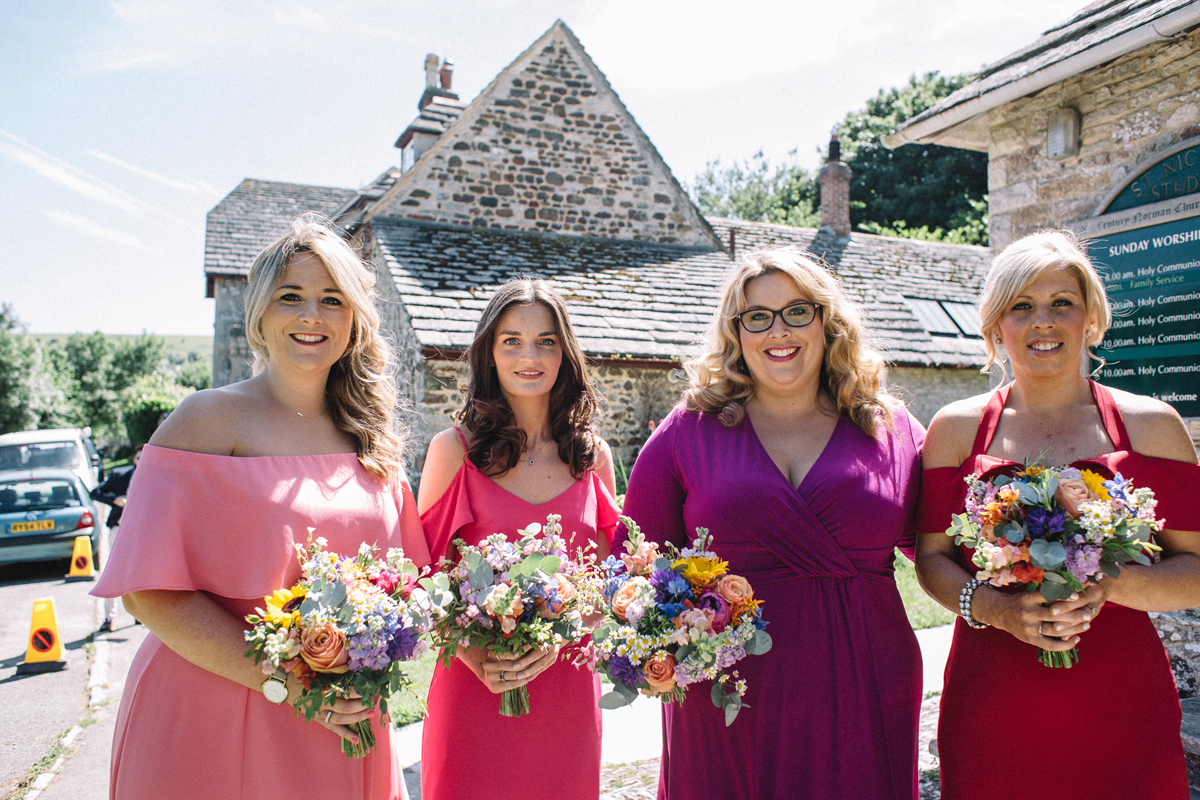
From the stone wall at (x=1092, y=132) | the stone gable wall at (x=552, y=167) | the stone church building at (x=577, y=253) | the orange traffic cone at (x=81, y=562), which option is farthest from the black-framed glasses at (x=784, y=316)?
the orange traffic cone at (x=81, y=562)

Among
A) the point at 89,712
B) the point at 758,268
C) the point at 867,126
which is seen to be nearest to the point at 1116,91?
the point at 758,268

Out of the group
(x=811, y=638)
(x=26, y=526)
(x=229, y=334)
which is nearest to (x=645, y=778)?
(x=811, y=638)

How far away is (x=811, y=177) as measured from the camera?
36781 millimetres

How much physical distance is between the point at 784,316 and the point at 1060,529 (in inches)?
41.5

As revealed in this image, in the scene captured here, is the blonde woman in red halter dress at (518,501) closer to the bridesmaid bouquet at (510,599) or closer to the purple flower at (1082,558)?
the bridesmaid bouquet at (510,599)

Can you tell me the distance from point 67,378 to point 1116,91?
44692 mm

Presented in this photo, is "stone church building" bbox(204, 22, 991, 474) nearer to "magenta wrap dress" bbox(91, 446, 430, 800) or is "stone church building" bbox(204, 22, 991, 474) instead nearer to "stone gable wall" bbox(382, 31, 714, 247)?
"stone gable wall" bbox(382, 31, 714, 247)

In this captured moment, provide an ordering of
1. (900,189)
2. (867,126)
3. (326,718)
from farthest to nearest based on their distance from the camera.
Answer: (867,126)
(900,189)
(326,718)

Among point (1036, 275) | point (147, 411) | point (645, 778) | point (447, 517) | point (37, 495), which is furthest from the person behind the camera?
point (147, 411)

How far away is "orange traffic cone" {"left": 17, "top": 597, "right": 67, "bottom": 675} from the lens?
6.91 meters

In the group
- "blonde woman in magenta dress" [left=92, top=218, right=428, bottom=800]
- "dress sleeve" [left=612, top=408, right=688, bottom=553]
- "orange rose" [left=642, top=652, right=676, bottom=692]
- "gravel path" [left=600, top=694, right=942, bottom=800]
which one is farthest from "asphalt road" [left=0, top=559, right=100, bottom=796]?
"orange rose" [left=642, top=652, right=676, bottom=692]

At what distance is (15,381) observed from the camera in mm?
29016

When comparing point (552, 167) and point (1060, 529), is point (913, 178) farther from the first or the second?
point (1060, 529)

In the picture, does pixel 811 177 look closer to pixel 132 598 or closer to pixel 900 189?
pixel 900 189
